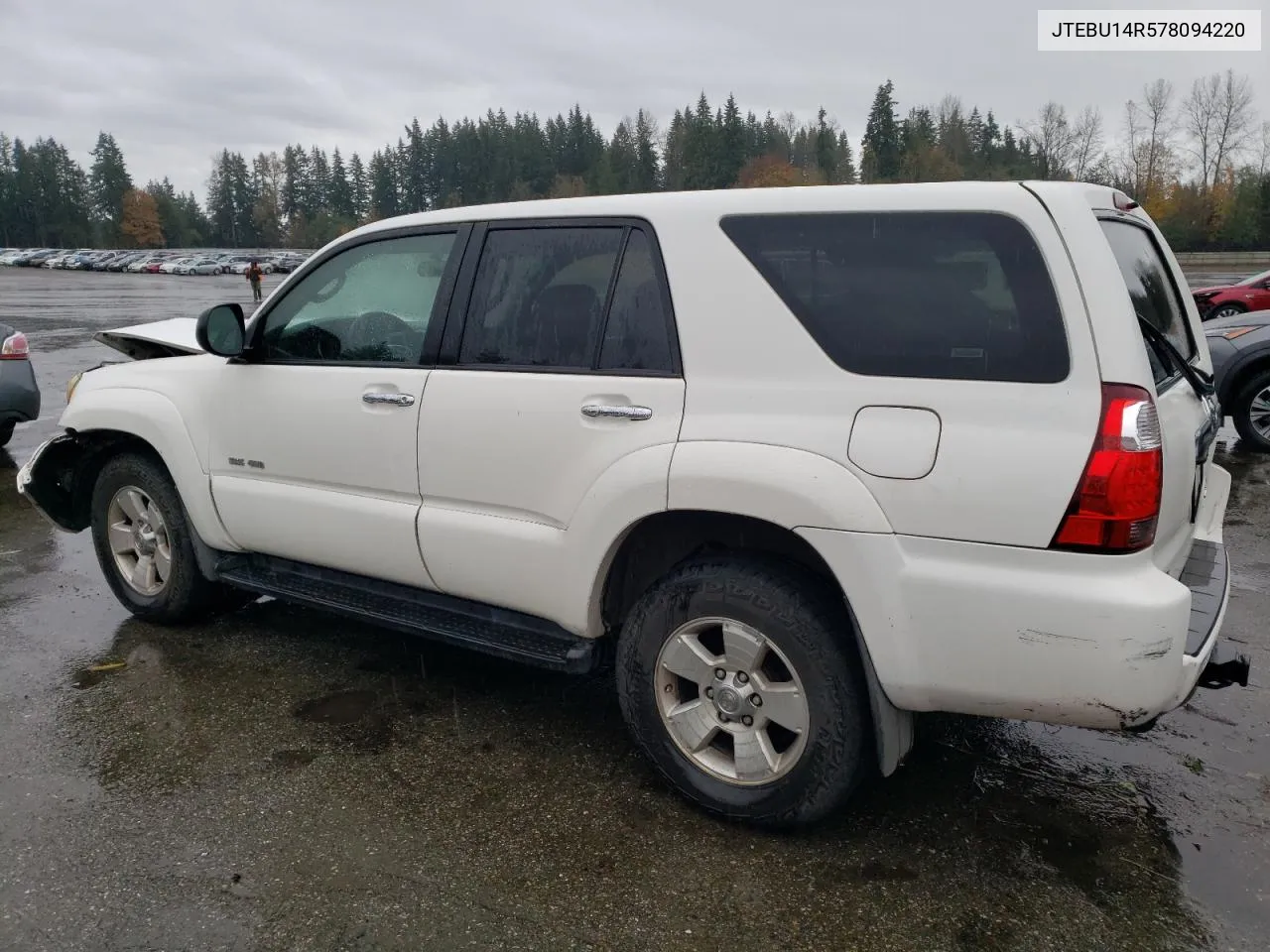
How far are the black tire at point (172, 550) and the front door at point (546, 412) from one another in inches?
63.6

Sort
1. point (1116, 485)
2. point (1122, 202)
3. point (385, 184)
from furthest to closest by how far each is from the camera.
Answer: point (385, 184) → point (1122, 202) → point (1116, 485)

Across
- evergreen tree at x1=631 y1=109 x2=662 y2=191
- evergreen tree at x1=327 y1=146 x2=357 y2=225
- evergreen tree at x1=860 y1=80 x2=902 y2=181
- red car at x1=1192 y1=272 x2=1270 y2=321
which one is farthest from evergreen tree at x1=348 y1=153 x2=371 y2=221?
red car at x1=1192 y1=272 x2=1270 y2=321

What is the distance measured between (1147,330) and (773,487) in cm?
117

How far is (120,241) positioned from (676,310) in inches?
5388

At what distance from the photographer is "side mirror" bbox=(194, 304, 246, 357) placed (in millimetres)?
3979

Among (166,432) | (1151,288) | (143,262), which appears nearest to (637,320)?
(1151,288)

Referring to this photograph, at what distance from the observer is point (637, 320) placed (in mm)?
3098

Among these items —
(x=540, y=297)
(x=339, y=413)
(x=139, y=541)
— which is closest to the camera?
(x=540, y=297)

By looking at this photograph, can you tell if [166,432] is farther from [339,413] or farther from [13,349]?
[13,349]

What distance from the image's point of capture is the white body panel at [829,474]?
7.97 feet

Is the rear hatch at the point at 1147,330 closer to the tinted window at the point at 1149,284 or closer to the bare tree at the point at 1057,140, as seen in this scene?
the tinted window at the point at 1149,284

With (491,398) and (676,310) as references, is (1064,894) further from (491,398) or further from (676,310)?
(491,398)

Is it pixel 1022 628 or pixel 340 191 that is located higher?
pixel 340 191

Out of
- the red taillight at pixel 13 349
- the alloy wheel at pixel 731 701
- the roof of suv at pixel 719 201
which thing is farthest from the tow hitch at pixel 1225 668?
the red taillight at pixel 13 349
